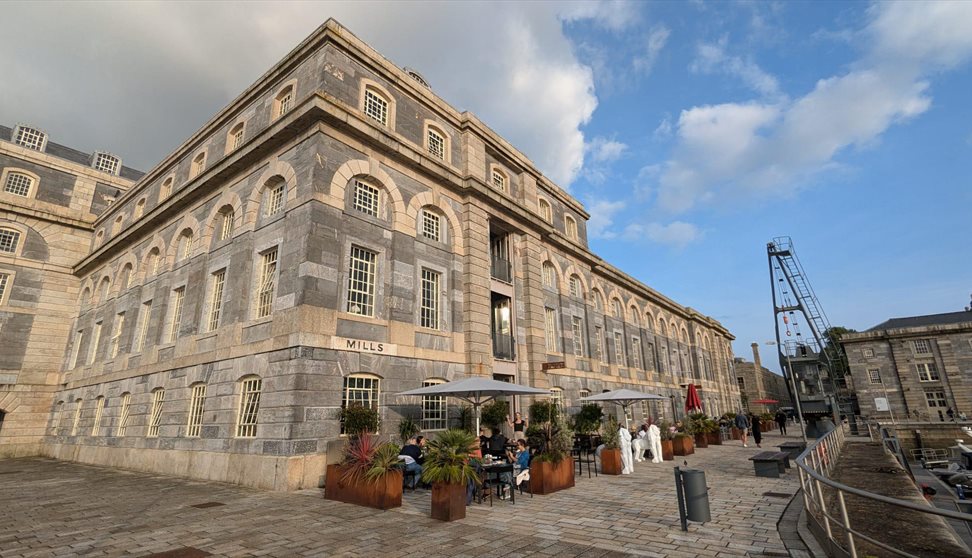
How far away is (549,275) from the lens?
2455cm

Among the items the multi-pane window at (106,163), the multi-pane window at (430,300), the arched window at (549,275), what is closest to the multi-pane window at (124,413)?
the multi-pane window at (430,300)

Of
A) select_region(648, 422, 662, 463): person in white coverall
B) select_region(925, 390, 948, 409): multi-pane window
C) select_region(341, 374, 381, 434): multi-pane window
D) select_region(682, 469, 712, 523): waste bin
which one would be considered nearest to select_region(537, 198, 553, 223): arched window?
select_region(648, 422, 662, 463): person in white coverall

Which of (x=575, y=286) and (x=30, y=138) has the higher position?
(x=30, y=138)

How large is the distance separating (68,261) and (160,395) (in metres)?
16.9

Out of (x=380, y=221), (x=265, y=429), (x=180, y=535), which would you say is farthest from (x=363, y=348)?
(x=180, y=535)

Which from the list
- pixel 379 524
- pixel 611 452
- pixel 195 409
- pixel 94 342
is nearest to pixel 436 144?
pixel 195 409

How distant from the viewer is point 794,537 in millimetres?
6230

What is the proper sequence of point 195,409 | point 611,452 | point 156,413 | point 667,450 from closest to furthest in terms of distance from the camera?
point 611,452, point 195,409, point 156,413, point 667,450

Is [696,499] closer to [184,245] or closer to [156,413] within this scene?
[156,413]

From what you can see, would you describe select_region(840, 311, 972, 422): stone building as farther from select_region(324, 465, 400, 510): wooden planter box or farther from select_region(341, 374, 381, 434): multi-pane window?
select_region(324, 465, 400, 510): wooden planter box

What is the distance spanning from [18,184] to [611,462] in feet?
114

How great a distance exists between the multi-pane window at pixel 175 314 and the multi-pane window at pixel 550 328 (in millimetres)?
16169

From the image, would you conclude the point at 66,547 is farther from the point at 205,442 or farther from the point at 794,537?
the point at 794,537

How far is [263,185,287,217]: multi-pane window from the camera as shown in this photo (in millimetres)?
14664
